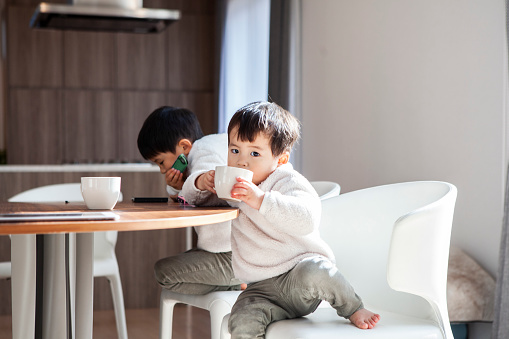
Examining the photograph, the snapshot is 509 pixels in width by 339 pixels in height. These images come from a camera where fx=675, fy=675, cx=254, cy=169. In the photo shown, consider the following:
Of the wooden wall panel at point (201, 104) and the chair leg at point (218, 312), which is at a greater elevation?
the wooden wall panel at point (201, 104)

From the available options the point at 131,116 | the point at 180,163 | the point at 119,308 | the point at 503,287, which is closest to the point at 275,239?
the point at 180,163

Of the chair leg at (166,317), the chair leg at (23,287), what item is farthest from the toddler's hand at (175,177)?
the chair leg at (23,287)

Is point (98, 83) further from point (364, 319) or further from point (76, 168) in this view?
point (364, 319)

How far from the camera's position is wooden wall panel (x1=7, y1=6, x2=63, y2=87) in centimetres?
592

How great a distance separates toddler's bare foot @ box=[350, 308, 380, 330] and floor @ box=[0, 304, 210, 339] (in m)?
2.03

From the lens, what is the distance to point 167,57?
6266 mm

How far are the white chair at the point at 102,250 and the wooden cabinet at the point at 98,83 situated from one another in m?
3.34

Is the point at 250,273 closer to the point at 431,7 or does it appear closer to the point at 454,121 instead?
the point at 454,121

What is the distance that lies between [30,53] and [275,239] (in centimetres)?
503

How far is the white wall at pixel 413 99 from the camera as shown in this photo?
250cm

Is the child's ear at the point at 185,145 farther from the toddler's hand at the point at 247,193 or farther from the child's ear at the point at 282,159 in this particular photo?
the toddler's hand at the point at 247,193

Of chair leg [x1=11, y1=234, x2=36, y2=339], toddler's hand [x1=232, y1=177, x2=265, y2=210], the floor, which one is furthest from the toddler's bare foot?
the floor

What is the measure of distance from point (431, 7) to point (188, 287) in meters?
1.70

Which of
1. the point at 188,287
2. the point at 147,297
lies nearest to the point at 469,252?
the point at 188,287
